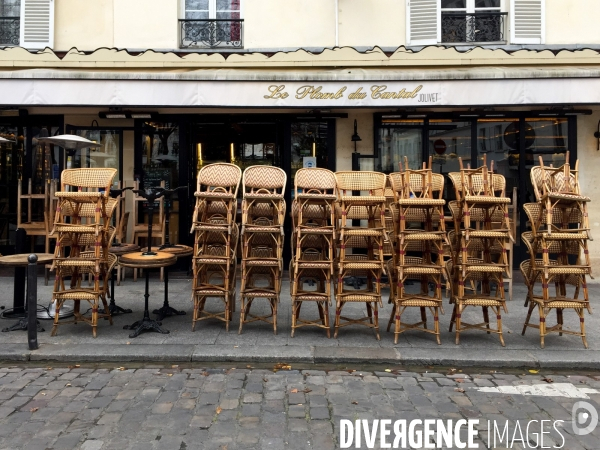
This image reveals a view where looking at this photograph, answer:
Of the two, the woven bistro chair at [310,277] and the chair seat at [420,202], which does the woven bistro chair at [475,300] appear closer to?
the chair seat at [420,202]

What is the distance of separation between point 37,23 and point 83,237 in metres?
5.88

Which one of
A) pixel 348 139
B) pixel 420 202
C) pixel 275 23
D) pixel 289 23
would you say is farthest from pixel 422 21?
pixel 420 202

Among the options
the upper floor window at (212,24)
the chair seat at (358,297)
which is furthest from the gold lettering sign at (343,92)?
the chair seat at (358,297)

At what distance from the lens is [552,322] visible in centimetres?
636

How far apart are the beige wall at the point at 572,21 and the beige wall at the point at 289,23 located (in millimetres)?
4190

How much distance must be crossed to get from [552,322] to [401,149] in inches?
169

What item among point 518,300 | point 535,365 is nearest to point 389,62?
point 518,300

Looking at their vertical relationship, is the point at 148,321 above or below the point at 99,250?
below

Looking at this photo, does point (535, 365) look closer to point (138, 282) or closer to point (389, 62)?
point (389, 62)

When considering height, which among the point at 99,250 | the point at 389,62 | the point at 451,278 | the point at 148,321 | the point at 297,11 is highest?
the point at 297,11

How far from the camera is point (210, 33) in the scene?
9648 mm

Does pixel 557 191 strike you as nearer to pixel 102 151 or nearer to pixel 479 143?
pixel 479 143

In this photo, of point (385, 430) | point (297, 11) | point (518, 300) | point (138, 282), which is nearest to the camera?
point (385, 430)

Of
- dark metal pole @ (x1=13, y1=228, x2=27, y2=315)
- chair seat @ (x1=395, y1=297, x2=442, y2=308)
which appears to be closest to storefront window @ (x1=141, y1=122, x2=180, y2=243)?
dark metal pole @ (x1=13, y1=228, x2=27, y2=315)
